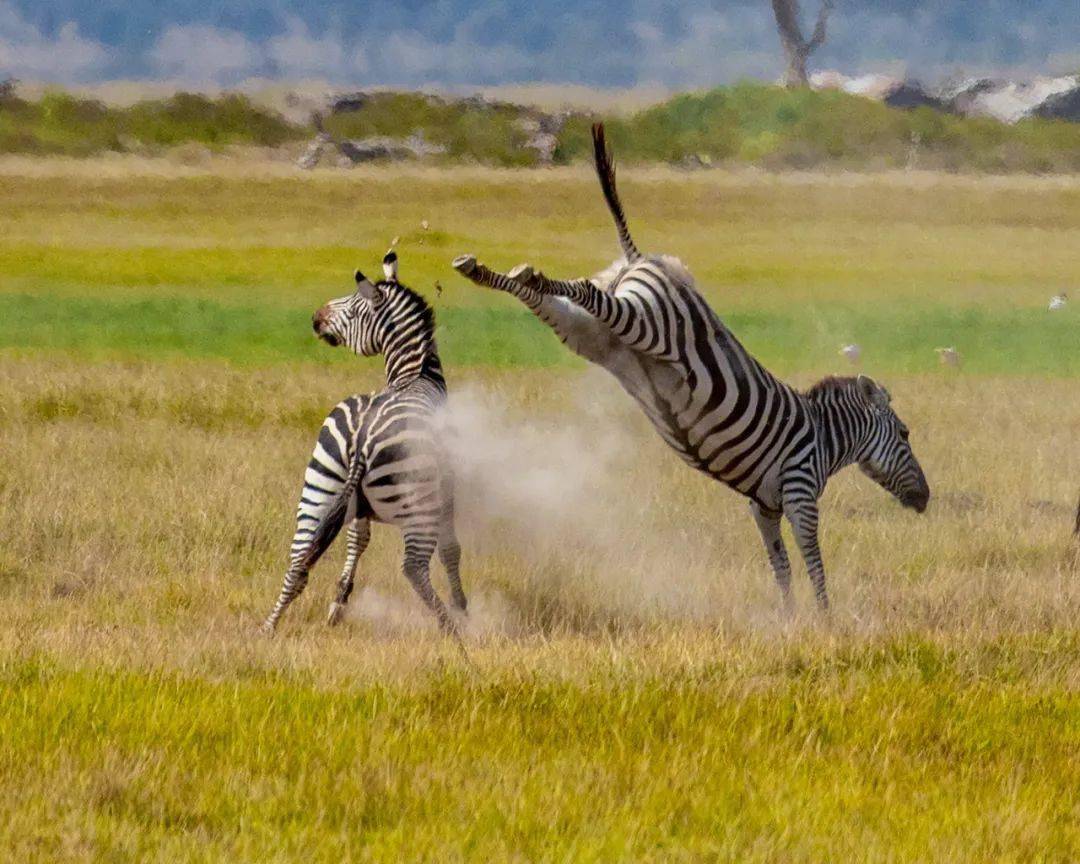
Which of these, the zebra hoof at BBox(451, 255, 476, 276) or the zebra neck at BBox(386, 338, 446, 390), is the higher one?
the zebra hoof at BBox(451, 255, 476, 276)

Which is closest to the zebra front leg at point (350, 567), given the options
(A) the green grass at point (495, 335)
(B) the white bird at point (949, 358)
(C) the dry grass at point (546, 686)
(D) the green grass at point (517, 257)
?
(C) the dry grass at point (546, 686)

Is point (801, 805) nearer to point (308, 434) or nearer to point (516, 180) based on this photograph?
point (308, 434)

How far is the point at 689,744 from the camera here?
22.1 ft

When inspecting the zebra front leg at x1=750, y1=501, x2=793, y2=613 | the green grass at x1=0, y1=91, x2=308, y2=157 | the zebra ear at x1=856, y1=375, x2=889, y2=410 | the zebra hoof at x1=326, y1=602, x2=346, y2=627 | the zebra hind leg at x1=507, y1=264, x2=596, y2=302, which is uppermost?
the green grass at x1=0, y1=91, x2=308, y2=157

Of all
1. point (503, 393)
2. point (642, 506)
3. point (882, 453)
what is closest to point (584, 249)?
point (503, 393)

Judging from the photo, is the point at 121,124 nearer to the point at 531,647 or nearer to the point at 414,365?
the point at 414,365

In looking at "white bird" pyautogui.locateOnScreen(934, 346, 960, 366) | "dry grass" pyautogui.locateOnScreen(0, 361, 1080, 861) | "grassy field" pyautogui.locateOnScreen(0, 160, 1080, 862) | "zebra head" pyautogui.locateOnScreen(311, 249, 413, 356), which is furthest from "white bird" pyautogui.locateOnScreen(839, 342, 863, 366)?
"zebra head" pyautogui.locateOnScreen(311, 249, 413, 356)

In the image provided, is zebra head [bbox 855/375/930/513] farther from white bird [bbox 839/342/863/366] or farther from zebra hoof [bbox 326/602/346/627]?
white bird [bbox 839/342/863/366]

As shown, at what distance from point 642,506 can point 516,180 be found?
41.4 metres

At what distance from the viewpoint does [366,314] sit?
9797 mm

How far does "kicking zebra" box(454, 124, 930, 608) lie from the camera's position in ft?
29.6

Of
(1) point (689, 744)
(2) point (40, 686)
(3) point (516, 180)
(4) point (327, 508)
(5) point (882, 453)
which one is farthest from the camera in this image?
(3) point (516, 180)

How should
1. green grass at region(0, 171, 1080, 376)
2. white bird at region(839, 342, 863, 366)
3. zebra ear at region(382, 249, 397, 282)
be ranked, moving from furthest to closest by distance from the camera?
green grass at region(0, 171, 1080, 376)
white bird at region(839, 342, 863, 366)
zebra ear at region(382, 249, 397, 282)

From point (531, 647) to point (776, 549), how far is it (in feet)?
6.36
